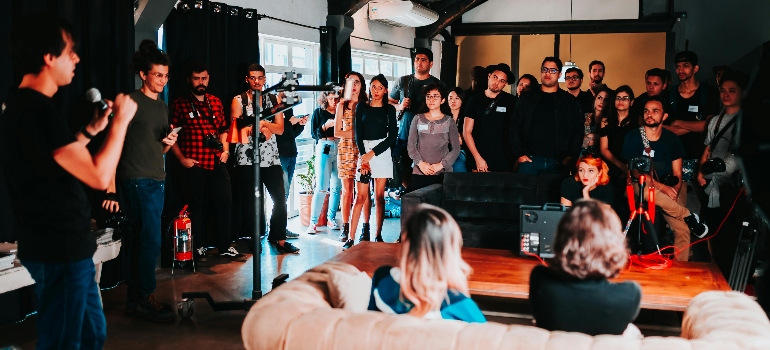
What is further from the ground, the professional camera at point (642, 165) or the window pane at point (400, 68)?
the window pane at point (400, 68)

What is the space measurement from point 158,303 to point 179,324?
0.71ft

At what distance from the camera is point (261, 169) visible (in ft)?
19.1

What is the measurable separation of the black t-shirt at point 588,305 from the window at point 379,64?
22.8 ft

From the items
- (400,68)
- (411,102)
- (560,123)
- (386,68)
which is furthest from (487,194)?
(400,68)

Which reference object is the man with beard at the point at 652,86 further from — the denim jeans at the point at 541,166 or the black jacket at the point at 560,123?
the denim jeans at the point at 541,166

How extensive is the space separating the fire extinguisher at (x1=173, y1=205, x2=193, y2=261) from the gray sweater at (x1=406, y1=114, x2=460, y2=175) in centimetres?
181

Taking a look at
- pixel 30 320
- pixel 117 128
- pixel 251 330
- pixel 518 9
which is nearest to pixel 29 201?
pixel 117 128

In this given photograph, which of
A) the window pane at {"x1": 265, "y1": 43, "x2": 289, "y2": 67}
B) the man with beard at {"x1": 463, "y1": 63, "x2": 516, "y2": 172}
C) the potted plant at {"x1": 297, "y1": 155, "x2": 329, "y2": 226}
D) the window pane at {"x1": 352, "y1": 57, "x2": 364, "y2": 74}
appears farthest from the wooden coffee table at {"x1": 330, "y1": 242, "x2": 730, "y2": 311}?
the window pane at {"x1": 352, "y1": 57, "x2": 364, "y2": 74}

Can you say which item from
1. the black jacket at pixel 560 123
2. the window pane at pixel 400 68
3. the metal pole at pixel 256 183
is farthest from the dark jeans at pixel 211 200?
the window pane at pixel 400 68

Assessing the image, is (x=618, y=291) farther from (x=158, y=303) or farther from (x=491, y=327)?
(x=158, y=303)

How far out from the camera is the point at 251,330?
1.94 metres

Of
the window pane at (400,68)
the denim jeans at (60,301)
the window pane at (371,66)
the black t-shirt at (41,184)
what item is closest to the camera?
the black t-shirt at (41,184)

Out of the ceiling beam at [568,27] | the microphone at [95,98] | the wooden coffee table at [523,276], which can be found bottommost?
the wooden coffee table at [523,276]

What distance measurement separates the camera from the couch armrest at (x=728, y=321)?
1702 mm
